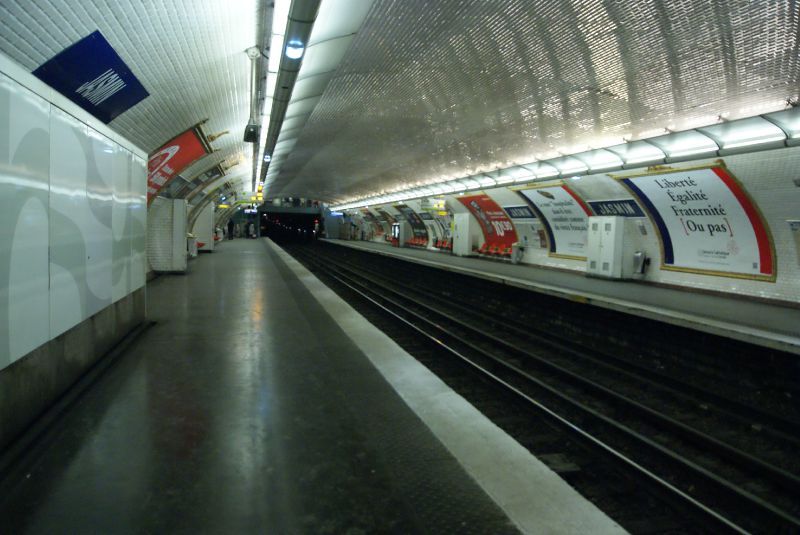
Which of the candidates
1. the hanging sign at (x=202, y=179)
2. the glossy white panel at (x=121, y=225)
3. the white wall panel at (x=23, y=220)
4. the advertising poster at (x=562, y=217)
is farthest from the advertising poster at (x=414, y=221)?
the white wall panel at (x=23, y=220)

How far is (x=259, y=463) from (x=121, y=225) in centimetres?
378

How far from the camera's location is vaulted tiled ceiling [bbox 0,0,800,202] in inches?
181

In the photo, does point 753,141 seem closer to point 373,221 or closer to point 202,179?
point 202,179

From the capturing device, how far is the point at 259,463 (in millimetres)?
2805

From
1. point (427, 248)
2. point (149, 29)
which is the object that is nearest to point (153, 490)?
point (149, 29)

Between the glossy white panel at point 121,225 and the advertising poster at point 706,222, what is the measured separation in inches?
392

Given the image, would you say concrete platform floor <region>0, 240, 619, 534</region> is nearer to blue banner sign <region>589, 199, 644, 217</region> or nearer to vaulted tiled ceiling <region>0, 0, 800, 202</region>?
vaulted tiled ceiling <region>0, 0, 800, 202</region>

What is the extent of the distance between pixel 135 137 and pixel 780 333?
962 centimetres

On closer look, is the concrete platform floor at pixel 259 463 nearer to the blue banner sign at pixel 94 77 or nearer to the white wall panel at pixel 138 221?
the white wall panel at pixel 138 221

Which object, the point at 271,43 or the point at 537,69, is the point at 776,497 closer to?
the point at 537,69

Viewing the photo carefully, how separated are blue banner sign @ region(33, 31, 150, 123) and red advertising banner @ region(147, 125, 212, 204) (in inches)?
131

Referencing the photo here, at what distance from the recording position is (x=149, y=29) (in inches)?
183

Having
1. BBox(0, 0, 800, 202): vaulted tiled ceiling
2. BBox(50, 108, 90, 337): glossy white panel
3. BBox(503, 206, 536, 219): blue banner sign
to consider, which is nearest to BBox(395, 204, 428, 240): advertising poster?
BBox(503, 206, 536, 219): blue banner sign

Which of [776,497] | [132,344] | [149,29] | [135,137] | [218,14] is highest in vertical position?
[218,14]
